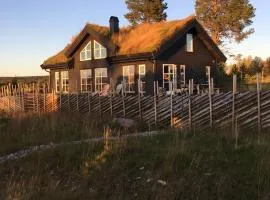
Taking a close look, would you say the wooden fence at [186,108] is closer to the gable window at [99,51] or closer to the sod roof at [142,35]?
the sod roof at [142,35]

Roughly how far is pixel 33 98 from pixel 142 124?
11170 millimetres

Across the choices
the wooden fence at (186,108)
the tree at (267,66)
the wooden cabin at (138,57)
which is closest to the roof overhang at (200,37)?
the wooden cabin at (138,57)

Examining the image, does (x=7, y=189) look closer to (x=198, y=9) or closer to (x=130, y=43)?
(x=130, y=43)

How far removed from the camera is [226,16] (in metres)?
46.7

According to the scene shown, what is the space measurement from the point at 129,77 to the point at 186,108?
566 inches

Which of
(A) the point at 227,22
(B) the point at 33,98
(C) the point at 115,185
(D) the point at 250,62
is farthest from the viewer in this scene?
(D) the point at 250,62

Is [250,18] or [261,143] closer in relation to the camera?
[261,143]

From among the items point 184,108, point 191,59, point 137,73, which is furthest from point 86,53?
point 184,108

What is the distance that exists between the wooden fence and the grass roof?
24.1ft

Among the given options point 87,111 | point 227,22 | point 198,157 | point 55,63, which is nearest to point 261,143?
point 198,157

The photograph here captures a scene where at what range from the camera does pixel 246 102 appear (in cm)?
1282

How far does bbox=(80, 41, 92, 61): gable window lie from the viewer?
32.6 meters

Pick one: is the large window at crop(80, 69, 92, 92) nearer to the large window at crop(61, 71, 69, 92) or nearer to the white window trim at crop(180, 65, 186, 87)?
the large window at crop(61, 71, 69, 92)

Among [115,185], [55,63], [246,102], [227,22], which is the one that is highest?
[227,22]
